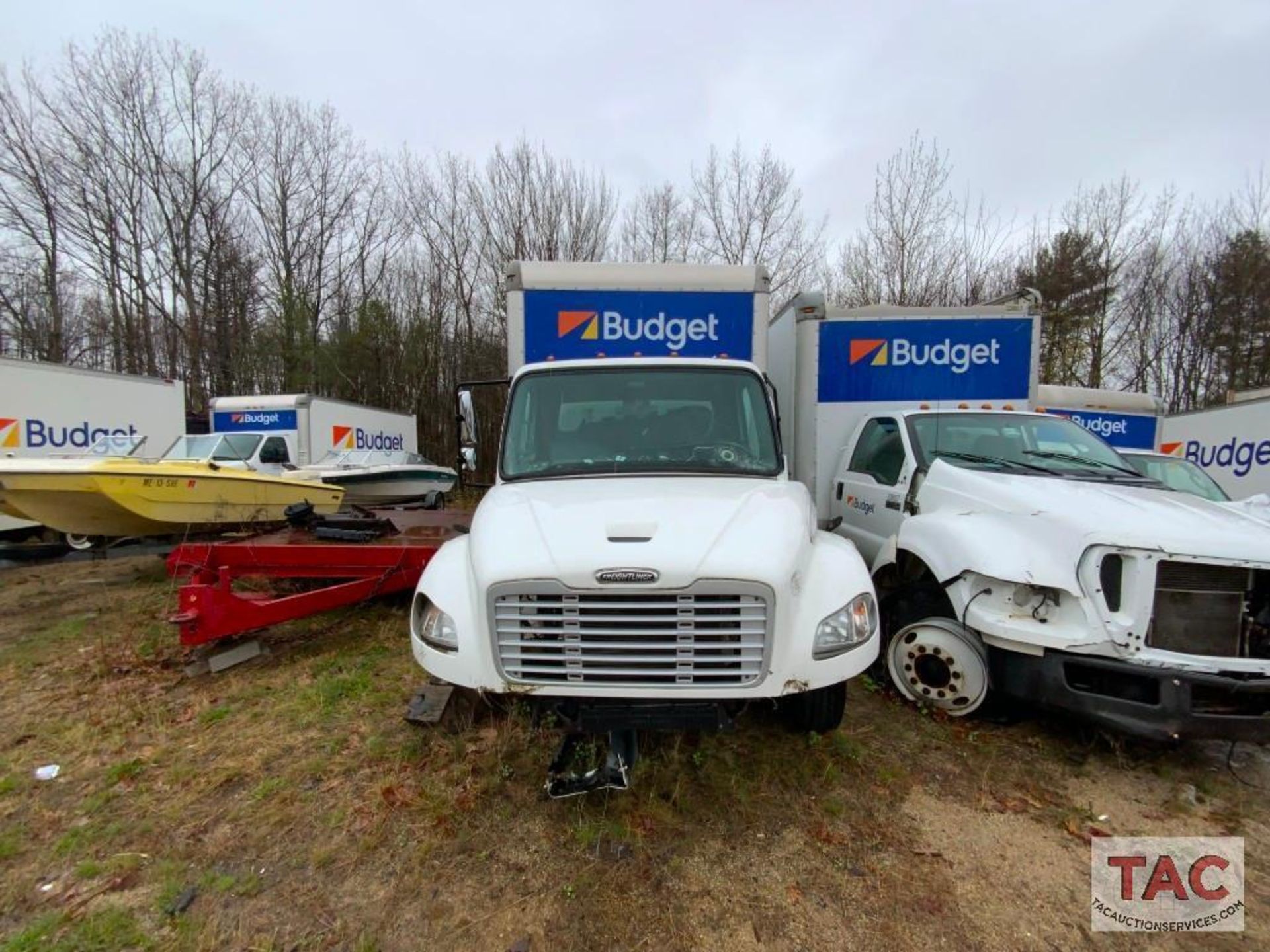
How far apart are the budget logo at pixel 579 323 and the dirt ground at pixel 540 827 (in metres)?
3.20

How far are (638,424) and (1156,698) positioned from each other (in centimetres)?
306

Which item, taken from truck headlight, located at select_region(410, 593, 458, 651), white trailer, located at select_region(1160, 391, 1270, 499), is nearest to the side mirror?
truck headlight, located at select_region(410, 593, 458, 651)

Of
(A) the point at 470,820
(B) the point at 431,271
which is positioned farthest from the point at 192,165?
(A) the point at 470,820

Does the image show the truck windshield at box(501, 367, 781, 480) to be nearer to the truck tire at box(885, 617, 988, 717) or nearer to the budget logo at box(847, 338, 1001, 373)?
the truck tire at box(885, 617, 988, 717)

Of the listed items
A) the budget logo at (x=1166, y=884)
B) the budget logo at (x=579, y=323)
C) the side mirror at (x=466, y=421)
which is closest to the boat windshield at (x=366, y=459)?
the budget logo at (x=579, y=323)

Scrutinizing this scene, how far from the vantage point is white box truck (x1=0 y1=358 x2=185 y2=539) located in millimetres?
9023

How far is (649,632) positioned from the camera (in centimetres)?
250

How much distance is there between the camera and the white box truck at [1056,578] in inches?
119

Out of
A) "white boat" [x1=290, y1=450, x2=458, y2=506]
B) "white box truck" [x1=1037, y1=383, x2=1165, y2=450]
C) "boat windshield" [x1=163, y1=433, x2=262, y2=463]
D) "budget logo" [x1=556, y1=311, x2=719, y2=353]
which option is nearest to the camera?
"budget logo" [x1=556, y1=311, x2=719, y2=353]

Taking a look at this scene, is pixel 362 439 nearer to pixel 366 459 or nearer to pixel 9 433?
pixel 366 459

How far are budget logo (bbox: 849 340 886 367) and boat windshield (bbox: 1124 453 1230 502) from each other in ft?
10.1

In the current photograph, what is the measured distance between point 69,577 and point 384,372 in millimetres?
15973

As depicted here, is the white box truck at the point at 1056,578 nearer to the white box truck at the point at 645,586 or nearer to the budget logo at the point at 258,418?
the white box truck at the point at 645,586

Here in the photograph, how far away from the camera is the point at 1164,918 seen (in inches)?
90.5
